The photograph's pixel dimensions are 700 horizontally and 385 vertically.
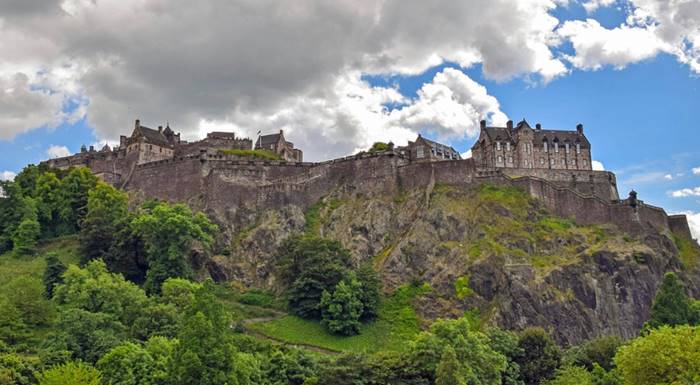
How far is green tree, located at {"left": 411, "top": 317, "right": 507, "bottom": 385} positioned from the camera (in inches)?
2105

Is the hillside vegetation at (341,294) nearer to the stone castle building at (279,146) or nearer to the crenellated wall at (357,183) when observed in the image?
the crenellated wall at (357,183)

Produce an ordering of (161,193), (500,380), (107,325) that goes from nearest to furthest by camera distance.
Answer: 1. (500,380)
2. (107,325)
3. (161,193)

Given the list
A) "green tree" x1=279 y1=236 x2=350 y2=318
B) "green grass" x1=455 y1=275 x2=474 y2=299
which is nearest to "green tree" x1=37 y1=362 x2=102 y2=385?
"green tree" x1=279 y1=236 x2=350 y2=318

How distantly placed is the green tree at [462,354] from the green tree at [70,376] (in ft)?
72.4

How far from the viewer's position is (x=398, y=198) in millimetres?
84938

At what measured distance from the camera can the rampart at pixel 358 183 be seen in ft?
273

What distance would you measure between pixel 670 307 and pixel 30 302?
54.5 metres

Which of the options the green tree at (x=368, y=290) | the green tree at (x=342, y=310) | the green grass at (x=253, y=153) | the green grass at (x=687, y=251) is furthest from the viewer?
the green grass at (x=253, y=153)

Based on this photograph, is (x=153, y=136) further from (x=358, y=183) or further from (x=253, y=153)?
(x=358, y=183)

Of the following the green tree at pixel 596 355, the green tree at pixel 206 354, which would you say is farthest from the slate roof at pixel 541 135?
the green tree at pixel 206 354

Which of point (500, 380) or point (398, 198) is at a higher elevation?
point (398, 198)

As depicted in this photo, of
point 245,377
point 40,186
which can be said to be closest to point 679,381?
point 245,377

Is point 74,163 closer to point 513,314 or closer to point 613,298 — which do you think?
point 513,314

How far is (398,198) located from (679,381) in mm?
45205
